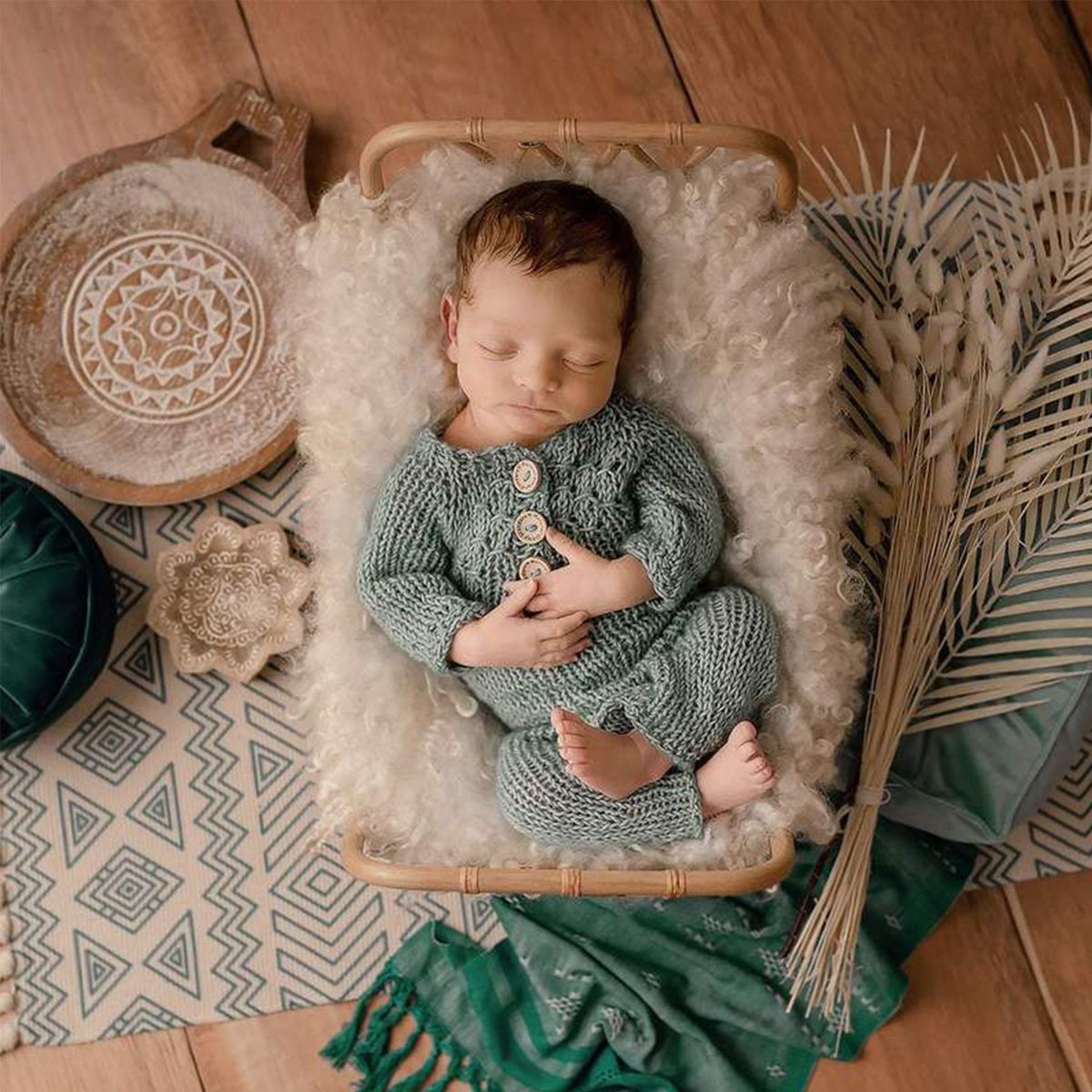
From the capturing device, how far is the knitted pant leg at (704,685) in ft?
4.08

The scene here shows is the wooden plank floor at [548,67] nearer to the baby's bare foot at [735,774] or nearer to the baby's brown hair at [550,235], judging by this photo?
the baby's brown hair at [550,235]

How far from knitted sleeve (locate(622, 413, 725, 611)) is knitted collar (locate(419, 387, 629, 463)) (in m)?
0.06

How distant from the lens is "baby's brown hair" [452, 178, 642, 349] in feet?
3.92

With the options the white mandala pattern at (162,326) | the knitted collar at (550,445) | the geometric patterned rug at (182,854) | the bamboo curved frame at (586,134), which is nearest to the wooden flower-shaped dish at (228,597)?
the geometric patterned rug at (182,854)

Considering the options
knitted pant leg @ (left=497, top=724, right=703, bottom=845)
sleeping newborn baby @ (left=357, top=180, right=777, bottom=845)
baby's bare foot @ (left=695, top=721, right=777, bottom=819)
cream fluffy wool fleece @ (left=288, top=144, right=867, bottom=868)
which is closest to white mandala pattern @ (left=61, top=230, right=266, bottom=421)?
cream fluffy wool fleece @ (left=288, top=144, right=867, bottom=868)

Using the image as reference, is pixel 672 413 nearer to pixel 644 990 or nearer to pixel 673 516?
pixel 673 516

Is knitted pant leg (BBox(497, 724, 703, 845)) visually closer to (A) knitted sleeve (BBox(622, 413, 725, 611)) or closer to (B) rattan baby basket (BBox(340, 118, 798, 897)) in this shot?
(B) rattan baby basket (BBox(340, 118, 798, 897))

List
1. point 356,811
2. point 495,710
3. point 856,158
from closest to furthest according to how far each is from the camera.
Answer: point 356,811 → point 495,710 → point 856,158

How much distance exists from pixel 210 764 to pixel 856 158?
1.18m

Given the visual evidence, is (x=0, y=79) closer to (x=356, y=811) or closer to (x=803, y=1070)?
(x=356, y=811)

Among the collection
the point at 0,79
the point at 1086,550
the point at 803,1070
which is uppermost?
the point at 0,79

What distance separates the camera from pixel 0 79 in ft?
5.52

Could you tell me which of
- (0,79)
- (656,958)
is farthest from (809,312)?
(0,79)

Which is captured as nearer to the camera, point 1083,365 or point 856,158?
point 1083,365
